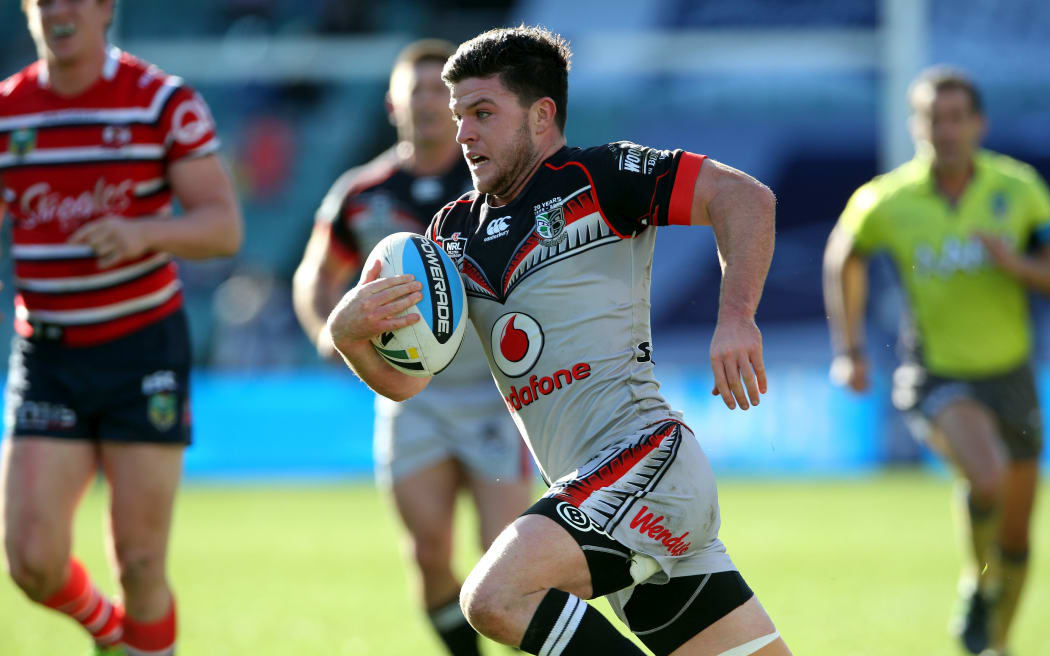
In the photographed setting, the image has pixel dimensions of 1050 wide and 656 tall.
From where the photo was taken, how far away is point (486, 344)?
4.08 meters

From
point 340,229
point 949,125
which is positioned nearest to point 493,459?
point 340,229

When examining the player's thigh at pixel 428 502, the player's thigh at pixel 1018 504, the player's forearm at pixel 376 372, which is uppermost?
the player's forearm at pixel 376 372

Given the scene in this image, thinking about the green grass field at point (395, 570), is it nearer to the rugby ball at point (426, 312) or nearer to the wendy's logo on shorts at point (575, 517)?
the wendy's logo on shorts at point (575, 517)

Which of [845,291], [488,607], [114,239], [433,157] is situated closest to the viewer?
[488,607]

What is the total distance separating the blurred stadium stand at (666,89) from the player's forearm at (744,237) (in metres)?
17.3

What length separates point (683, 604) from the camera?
386cm

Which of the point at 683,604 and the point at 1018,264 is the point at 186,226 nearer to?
the point at 683,604

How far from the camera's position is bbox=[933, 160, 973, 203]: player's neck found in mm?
7430

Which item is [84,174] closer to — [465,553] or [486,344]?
[486,344]

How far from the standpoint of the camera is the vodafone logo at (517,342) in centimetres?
388

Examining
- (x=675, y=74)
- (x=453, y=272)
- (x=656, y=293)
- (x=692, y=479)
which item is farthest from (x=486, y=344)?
(x=675, y=74)

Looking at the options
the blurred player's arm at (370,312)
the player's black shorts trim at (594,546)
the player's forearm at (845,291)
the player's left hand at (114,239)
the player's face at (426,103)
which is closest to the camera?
the player's black shorts trim at (594,546)

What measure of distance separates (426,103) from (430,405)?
54.4 inches

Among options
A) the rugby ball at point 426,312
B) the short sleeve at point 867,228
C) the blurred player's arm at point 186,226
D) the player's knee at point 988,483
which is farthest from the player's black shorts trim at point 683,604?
the short sleeve at point 867,228
